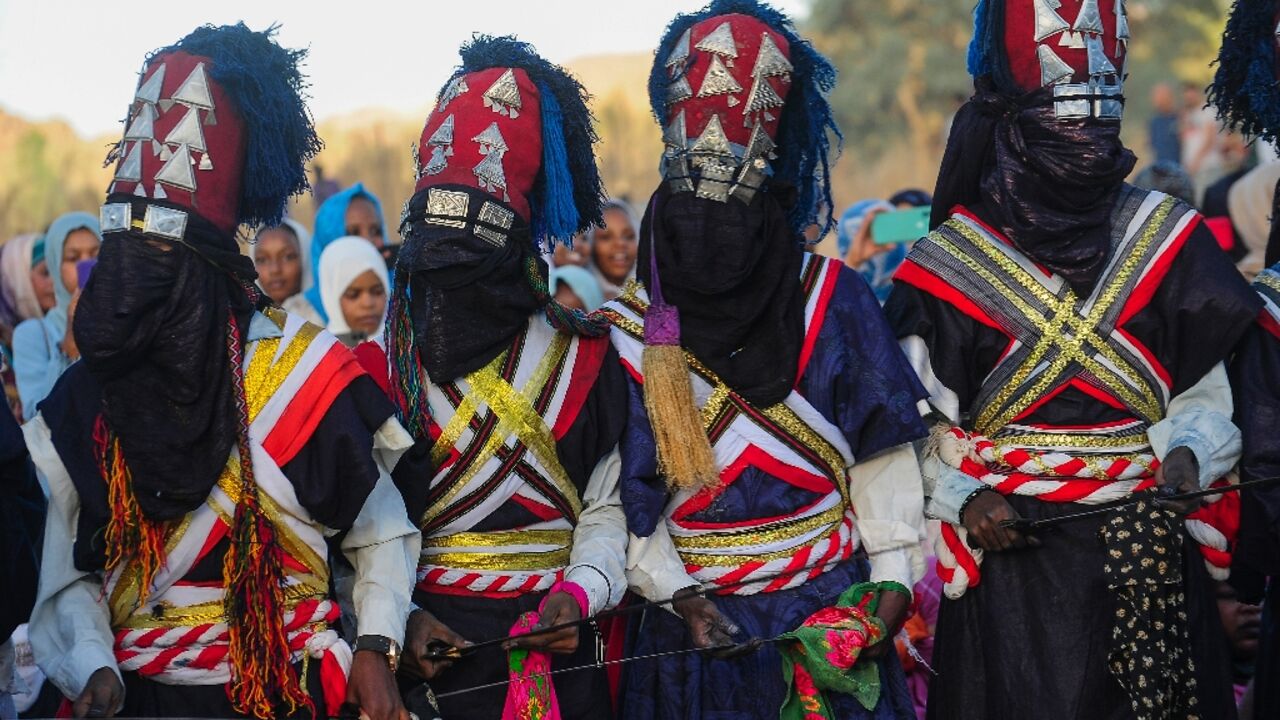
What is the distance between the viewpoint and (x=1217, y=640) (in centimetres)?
507

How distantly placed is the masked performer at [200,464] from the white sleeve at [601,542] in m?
0.53

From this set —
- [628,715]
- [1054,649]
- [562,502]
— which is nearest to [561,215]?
[562,502]

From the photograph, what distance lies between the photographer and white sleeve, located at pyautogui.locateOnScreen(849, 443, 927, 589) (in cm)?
502

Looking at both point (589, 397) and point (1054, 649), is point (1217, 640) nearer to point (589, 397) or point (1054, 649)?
point (1054, 649)

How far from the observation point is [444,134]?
500cm

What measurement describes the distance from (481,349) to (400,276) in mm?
346

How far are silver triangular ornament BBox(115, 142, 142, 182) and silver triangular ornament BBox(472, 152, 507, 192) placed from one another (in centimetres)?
97

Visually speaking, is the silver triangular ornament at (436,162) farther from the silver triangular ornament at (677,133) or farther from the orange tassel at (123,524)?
the orange tassel at (123,524)

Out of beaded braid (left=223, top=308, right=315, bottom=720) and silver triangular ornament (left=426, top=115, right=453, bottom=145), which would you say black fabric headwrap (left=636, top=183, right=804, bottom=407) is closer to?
silver triangular ornament (left=426, top=115, right=453, bottom=145)

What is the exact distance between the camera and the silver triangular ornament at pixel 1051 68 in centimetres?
502

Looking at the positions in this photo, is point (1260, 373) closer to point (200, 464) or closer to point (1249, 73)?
point (1249, 73)

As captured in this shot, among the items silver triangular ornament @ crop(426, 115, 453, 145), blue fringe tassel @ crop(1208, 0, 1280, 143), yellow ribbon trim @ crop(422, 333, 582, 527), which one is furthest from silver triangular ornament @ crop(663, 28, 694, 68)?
blue fringe tassel @ crop(1208, 0, 1280, 143)

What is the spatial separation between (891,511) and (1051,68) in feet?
4.70

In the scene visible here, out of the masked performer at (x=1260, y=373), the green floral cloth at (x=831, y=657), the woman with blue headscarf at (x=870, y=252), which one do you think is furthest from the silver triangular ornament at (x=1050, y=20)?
the woman with blue headscarf at (x=870, y=252)
